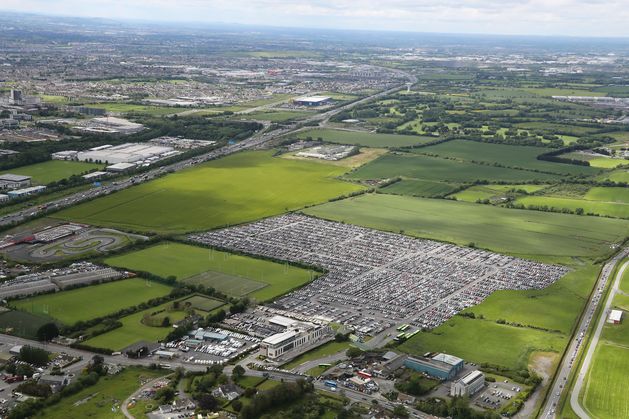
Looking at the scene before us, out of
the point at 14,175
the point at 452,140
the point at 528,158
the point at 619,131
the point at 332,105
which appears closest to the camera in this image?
the point at 14,175

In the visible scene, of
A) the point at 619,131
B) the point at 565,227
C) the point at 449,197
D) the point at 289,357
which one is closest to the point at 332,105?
the point at 619,131

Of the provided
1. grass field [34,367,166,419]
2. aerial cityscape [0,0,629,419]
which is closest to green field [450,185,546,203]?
aerial cityscape [0,0,629,419]

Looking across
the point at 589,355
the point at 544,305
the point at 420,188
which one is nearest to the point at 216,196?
the point at 420,188

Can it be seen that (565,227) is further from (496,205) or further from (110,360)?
(110,360)

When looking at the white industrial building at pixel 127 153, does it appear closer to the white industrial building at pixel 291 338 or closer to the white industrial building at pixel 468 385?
the white industrial building at pixel 291 338

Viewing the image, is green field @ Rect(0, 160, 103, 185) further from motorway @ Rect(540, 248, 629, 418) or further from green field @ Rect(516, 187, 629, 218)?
motorway @ Rect(540, 248, 629, 418)

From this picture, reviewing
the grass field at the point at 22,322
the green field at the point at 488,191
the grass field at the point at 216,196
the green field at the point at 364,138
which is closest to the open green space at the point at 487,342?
the grass field at the point at 22,322
